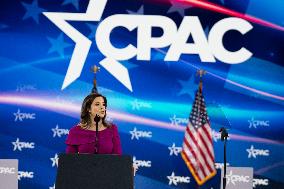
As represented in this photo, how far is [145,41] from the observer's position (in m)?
6.77

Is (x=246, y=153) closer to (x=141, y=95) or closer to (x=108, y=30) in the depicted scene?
(x=141, y=95)

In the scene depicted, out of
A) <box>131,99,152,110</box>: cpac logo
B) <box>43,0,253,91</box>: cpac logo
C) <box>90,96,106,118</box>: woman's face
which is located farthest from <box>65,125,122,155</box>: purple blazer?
<box>43,0,253,91</box>: cpac logo

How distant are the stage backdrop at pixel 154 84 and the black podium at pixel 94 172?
12.0ft

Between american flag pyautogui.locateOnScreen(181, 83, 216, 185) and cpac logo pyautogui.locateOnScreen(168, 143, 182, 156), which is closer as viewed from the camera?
american flag pyautogui.locateOnScreen(181, 83, 216, 185)

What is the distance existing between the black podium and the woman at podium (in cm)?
135

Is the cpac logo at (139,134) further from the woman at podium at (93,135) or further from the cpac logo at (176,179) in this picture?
the woman at podium at (93,135)

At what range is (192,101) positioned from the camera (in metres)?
6.78

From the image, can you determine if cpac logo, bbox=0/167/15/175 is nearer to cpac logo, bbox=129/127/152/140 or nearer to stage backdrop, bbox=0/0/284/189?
stage backdrop, bbox=0/0/284/189

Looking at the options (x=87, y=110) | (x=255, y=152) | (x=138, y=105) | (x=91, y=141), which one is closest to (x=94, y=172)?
(x=91, y=141)

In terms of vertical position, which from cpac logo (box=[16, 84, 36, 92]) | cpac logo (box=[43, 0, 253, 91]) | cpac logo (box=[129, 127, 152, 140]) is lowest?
cpac logo (box=[129, 127, 152, 140])

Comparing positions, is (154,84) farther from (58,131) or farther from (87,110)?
(87,110)

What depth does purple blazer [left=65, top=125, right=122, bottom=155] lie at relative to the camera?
4.52 meters

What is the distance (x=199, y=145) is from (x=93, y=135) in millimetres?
2155

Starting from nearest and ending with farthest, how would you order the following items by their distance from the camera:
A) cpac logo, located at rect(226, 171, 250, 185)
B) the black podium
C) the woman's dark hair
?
the black podium, the woman's dark hair, cpac logo, located at rect(226, 171, 250, 185)
